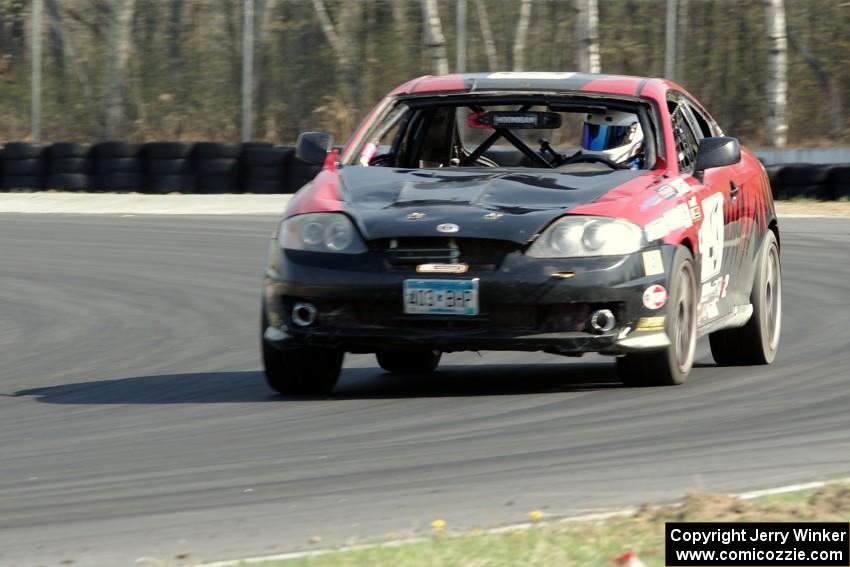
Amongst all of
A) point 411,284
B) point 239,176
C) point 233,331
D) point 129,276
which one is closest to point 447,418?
point 411,284

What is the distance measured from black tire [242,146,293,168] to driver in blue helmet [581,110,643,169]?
15.4m

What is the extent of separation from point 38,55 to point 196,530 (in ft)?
79.9

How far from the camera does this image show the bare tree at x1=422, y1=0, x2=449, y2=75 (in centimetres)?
2709

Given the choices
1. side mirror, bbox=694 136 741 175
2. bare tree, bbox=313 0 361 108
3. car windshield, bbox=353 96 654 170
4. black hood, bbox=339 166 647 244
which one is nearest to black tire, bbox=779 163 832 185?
bare tree, bbox=313 0 361 108

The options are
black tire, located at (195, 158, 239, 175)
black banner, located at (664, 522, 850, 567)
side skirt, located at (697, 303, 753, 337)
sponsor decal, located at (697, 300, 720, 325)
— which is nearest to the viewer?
black banner, located at (664, 522, 850, 567)

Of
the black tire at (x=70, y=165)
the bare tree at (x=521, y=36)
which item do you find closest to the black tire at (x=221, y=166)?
the black tire at (x=70, y=165)

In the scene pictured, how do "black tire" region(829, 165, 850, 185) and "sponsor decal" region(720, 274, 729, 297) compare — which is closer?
"sponsor decal" region(720, 274, 729, 297)

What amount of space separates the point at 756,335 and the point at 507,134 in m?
1.67

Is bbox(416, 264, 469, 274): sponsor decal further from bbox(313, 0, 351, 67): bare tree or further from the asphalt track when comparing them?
bbox(313, 0, 351, 67): bare tree

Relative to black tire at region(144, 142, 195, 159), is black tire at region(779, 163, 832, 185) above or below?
above

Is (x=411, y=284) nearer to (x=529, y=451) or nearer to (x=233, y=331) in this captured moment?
(x=529, y=451)

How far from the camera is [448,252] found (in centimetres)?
765

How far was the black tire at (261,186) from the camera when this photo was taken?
24422 mm

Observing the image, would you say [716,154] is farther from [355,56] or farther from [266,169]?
[355,56]
